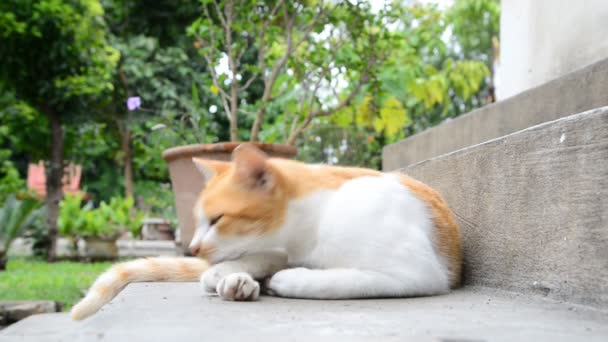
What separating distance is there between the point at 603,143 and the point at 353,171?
2.46ft

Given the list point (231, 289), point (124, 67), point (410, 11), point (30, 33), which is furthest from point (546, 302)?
point (124, 67)

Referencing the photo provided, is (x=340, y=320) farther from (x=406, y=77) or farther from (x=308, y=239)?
(x=406, y=77)

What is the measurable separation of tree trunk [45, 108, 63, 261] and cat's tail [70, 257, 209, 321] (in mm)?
5659

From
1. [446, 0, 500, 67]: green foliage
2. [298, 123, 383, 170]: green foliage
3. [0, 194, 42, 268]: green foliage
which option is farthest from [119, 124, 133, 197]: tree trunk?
[446, 0, 500, 67]: green foliage

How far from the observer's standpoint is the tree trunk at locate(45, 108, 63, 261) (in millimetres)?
6824

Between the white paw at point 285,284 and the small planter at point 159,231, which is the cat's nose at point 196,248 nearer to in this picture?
the white paw at point 285,284

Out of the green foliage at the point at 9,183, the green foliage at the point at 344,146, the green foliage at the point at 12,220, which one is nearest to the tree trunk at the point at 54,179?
the green foliage at the point at 12,220

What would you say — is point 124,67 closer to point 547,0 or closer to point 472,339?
point 547,0

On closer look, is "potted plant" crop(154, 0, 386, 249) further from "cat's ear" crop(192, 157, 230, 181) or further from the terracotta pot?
"cat's ear" crop(192, 157, 230, 181)

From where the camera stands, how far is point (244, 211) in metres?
1.47

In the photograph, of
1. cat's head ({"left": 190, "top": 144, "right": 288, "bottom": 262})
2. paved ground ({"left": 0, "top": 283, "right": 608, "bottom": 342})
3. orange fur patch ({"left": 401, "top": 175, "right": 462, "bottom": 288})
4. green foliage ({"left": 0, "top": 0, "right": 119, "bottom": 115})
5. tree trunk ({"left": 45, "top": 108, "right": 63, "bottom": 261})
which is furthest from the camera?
tree trunk ({"left": 45, "top": 108, "right": 63, "bottom": 261})

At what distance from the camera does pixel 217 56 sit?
3.78 m

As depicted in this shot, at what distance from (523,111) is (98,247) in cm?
605

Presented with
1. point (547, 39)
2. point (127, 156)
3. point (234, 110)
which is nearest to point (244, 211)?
point (547, 39)
